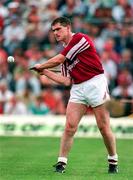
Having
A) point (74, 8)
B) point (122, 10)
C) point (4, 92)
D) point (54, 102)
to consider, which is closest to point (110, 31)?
point (122, 10)

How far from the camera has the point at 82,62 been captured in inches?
413

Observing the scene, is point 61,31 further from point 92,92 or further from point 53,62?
point 92,92

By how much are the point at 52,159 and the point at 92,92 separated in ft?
9.28

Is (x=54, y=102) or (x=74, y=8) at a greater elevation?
(x=74, y=8)

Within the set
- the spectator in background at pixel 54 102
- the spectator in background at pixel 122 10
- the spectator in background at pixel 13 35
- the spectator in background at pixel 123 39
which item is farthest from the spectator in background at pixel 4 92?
the spectator in background at pixel 122 10

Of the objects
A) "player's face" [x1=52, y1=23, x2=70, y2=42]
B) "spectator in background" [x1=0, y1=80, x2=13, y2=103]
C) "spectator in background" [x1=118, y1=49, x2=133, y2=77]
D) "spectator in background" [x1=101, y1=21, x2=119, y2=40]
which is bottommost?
"player's face" [x1=52, y1=23, x2=70, y2=42]

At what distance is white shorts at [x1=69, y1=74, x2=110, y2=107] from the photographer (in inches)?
414

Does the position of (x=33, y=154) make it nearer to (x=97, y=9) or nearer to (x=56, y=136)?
(x=56, y=136)

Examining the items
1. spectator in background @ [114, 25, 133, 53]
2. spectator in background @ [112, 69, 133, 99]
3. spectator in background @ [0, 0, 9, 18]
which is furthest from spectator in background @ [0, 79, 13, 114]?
spectator in background @ [114, 25, 133, 53]

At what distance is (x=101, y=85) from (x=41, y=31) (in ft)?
33.1

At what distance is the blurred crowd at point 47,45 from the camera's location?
63.8 ft

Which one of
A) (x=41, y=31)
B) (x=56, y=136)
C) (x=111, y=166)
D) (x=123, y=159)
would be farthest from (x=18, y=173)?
(x=41, y=31)

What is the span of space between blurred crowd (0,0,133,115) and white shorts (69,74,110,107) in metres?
8.71

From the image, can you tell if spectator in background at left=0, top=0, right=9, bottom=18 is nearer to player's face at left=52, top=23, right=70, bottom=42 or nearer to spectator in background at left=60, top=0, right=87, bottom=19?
spectator in background at left=60, top=0, right=87, bottom=19
